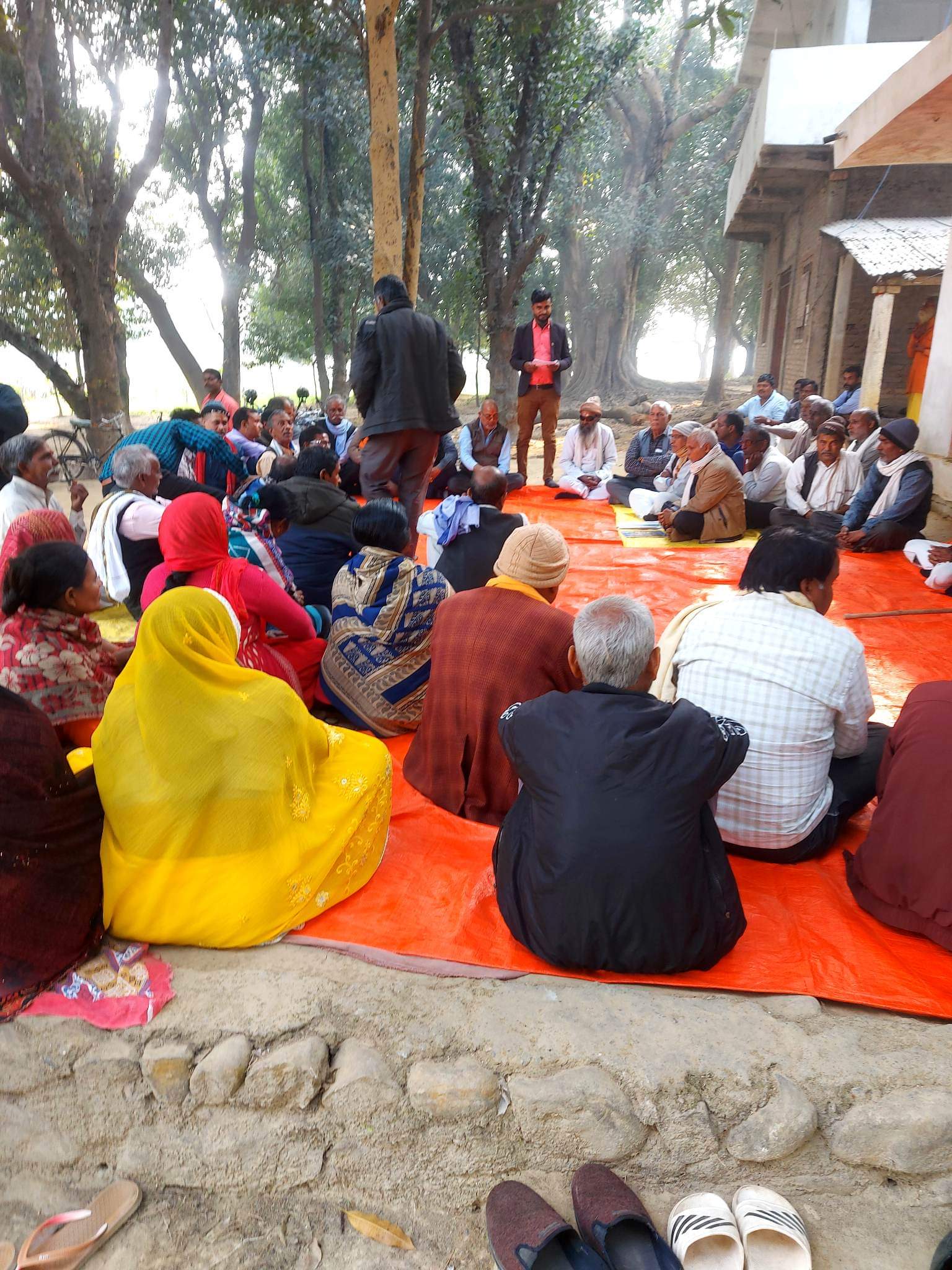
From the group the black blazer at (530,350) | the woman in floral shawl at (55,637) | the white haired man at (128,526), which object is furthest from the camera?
the black blazer at (530,350)

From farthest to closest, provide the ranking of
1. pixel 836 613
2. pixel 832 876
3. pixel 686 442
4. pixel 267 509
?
pixel 686 442
pixel 836 613
pixel 267 509
pixel 832 876

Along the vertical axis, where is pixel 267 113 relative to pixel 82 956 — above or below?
above

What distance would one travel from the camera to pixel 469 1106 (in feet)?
5.94

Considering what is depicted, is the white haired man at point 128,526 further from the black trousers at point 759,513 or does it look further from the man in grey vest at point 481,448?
the black trousers at point 759,513

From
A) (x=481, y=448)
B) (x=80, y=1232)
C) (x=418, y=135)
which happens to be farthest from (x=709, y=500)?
(x=80, y=1232)

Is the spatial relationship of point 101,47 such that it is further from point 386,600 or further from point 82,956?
point 82,956

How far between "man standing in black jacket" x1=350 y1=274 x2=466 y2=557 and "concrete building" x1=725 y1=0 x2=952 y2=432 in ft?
16.8

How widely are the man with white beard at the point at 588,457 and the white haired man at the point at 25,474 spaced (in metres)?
5.03

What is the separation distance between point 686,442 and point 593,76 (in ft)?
25.9

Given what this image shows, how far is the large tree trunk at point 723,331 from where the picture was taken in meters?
18.5

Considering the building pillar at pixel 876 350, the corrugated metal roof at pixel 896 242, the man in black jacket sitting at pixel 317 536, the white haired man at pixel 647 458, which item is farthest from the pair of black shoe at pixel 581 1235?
the building pillar at pixel 876 350

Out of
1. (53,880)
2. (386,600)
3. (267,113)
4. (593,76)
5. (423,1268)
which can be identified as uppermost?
(267,113)

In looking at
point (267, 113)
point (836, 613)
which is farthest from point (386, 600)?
point (267, 113)

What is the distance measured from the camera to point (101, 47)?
36.9 feet
